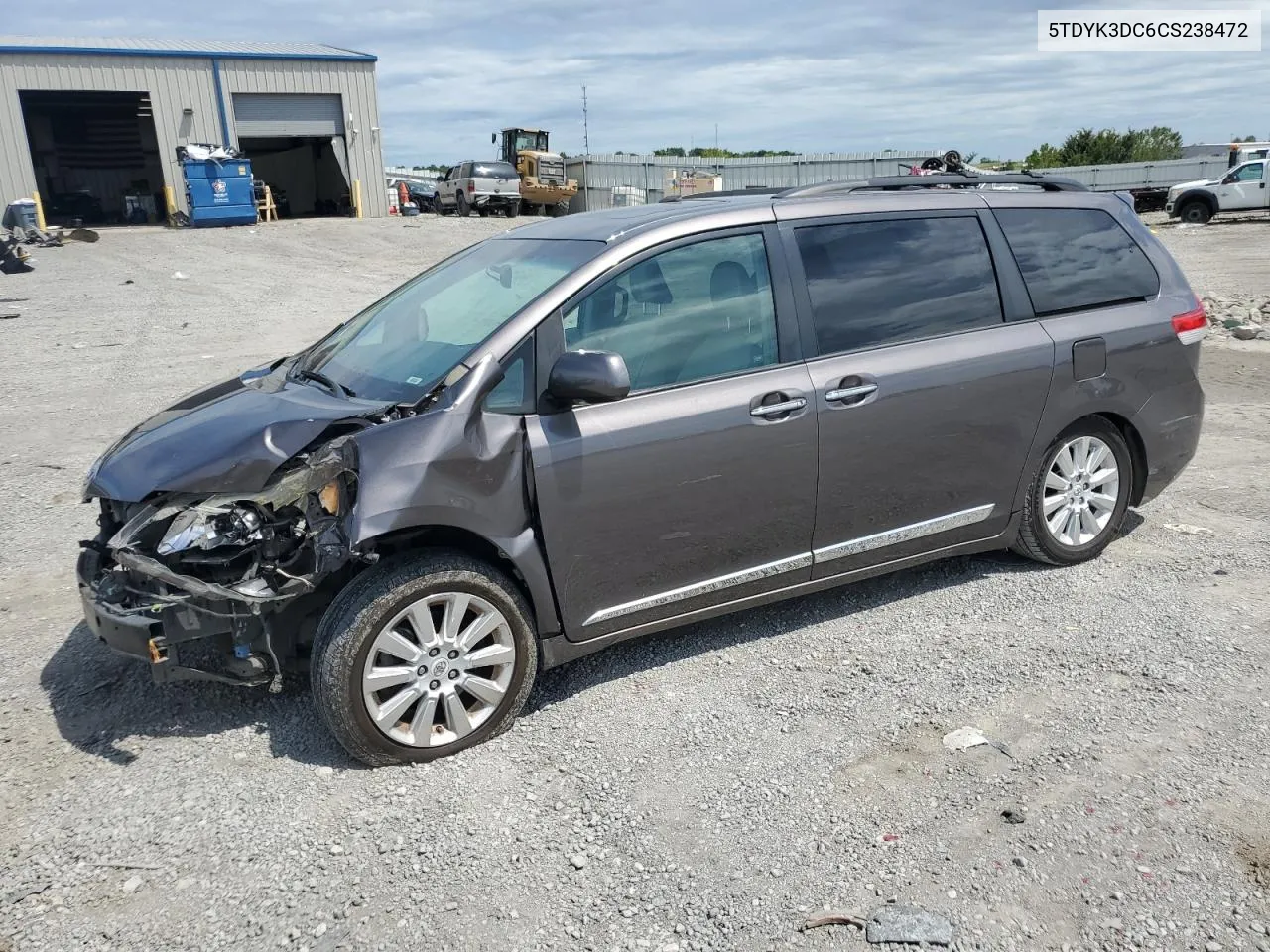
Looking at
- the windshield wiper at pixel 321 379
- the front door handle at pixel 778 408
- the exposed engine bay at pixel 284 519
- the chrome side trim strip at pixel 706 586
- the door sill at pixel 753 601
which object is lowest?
the door sill at pixel 753 601

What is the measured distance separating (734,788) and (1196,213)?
33.4m

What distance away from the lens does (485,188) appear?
33.8 m

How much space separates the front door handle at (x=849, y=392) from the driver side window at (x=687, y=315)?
286mm

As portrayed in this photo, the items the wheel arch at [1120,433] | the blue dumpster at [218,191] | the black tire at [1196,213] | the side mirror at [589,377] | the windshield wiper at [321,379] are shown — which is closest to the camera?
the side mirror at [589,377]

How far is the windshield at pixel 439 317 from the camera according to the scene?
144 inches

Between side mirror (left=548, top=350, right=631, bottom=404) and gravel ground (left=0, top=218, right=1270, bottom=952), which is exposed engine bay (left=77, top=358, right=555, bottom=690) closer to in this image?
side mirror (left=548, top=350, right=631, bottom=404)

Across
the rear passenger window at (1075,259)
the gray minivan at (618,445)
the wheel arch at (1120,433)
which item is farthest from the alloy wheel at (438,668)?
the rear passenger window at (1075,259)

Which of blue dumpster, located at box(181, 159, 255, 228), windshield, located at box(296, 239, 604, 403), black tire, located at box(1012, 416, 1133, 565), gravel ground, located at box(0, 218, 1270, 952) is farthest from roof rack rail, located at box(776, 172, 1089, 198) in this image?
blue dumpster, located at box(181, 159, 255, 228)

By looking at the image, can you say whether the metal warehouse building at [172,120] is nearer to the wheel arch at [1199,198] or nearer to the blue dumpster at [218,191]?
the blue dumpster at [218,191]

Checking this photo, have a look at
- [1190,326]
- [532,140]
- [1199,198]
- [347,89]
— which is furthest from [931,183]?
[532,140]

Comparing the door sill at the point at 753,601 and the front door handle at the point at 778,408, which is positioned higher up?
the front door handle at the point at 778,408

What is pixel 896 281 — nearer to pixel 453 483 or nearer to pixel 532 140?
pixel 453 483

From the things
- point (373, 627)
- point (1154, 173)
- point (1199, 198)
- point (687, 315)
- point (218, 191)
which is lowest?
point (373, 627)

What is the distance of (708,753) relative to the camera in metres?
3.43
